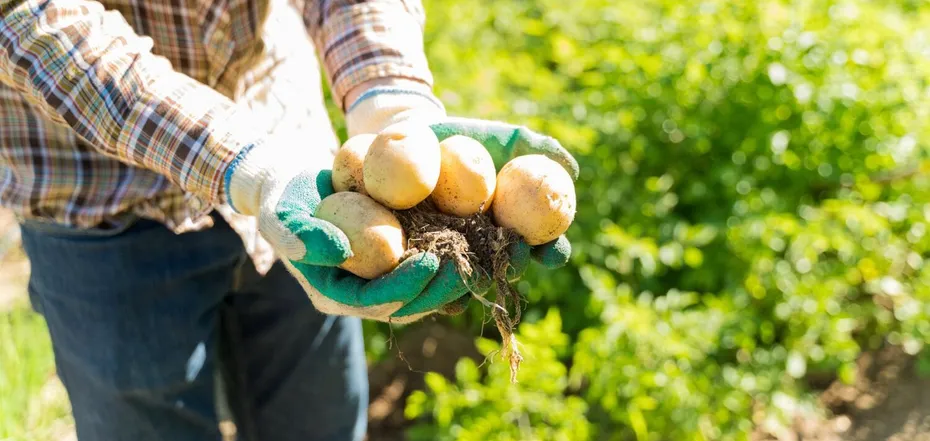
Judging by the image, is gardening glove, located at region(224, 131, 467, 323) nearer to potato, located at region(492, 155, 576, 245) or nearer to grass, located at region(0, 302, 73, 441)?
potato, located at region(492, 155, 576, 245)

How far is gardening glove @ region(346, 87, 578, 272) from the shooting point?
1.38m

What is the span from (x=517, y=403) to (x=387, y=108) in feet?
3.35

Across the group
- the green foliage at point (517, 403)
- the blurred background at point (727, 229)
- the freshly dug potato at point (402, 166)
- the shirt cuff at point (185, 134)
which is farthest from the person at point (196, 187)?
the blurred background at point (727, 229)

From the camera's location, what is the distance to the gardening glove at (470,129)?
4.54ft

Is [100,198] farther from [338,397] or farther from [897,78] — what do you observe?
[897,78]

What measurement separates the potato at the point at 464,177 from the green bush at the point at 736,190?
105cm

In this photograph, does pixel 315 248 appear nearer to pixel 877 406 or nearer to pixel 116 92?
pixel 116 92

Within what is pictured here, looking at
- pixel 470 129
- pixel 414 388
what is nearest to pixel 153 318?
pixel 470 129

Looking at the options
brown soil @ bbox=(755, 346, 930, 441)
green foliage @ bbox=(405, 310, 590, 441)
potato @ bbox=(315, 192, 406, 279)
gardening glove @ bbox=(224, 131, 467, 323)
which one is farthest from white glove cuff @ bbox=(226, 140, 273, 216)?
brown soil @ bbox=(755, 346, 930, 441)

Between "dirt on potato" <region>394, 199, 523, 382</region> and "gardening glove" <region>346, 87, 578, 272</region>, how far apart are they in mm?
34

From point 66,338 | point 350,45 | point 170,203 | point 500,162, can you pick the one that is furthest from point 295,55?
point 66,338

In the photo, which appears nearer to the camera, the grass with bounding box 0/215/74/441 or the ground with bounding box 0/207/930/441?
the grass with bounding box 0/215/74/441

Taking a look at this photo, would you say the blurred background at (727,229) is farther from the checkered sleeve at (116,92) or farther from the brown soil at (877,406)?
Answer: the checkered sleeve at (116,92)

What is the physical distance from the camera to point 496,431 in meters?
2.18
